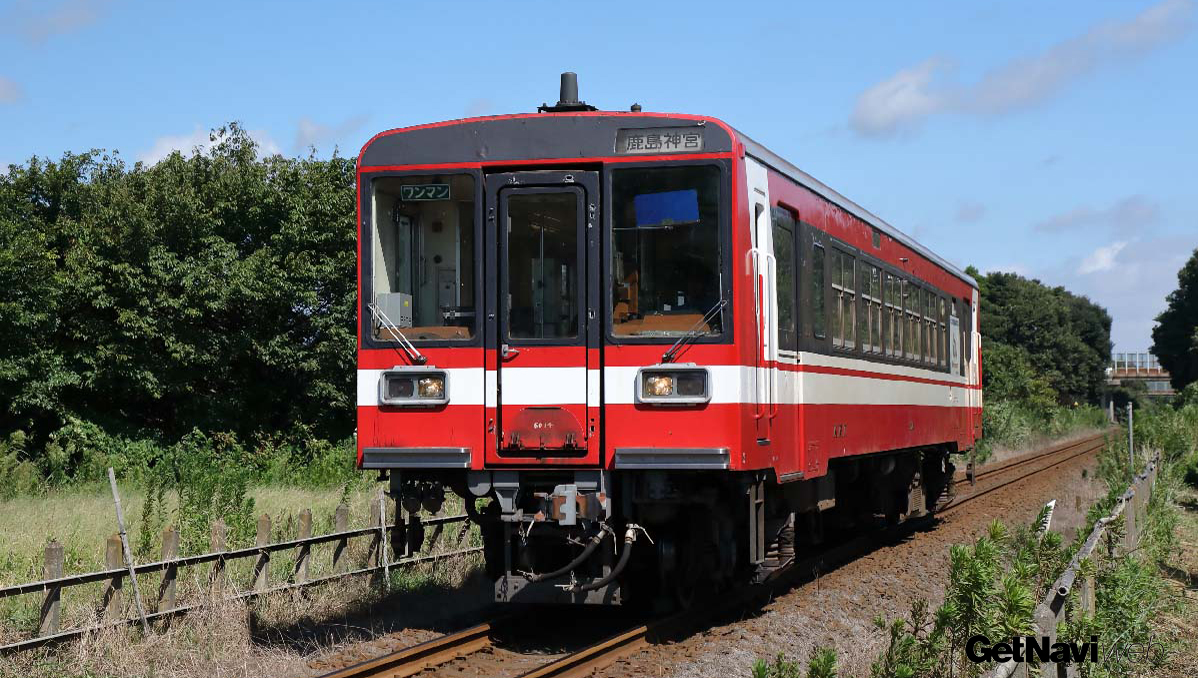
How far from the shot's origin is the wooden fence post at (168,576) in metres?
9.73

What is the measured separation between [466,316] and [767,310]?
2072 millimetres

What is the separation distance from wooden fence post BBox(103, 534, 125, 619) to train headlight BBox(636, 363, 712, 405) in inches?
159

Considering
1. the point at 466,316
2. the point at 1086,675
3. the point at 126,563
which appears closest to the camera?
the point at 1086,675

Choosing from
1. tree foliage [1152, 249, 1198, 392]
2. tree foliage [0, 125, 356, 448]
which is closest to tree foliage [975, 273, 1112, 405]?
tree foliage [1152, 249, 1198, 392]

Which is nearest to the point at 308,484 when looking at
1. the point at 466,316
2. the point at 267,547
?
the point at 267,547

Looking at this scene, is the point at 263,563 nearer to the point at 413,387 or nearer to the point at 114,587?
the point at 114,587

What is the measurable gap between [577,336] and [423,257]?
131 centimetres

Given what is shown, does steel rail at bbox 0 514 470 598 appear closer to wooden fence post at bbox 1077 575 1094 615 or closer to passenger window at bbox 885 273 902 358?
wooden fence post at bbox 1077 575 1094 615

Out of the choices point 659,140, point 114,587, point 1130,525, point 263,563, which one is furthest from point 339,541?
point 1130,525

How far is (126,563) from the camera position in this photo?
405 inches

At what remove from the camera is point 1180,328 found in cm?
7956

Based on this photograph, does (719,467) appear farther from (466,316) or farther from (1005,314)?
(1005,314)

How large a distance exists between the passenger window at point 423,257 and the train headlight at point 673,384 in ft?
4.12

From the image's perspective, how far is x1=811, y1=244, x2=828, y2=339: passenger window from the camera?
1037cm
